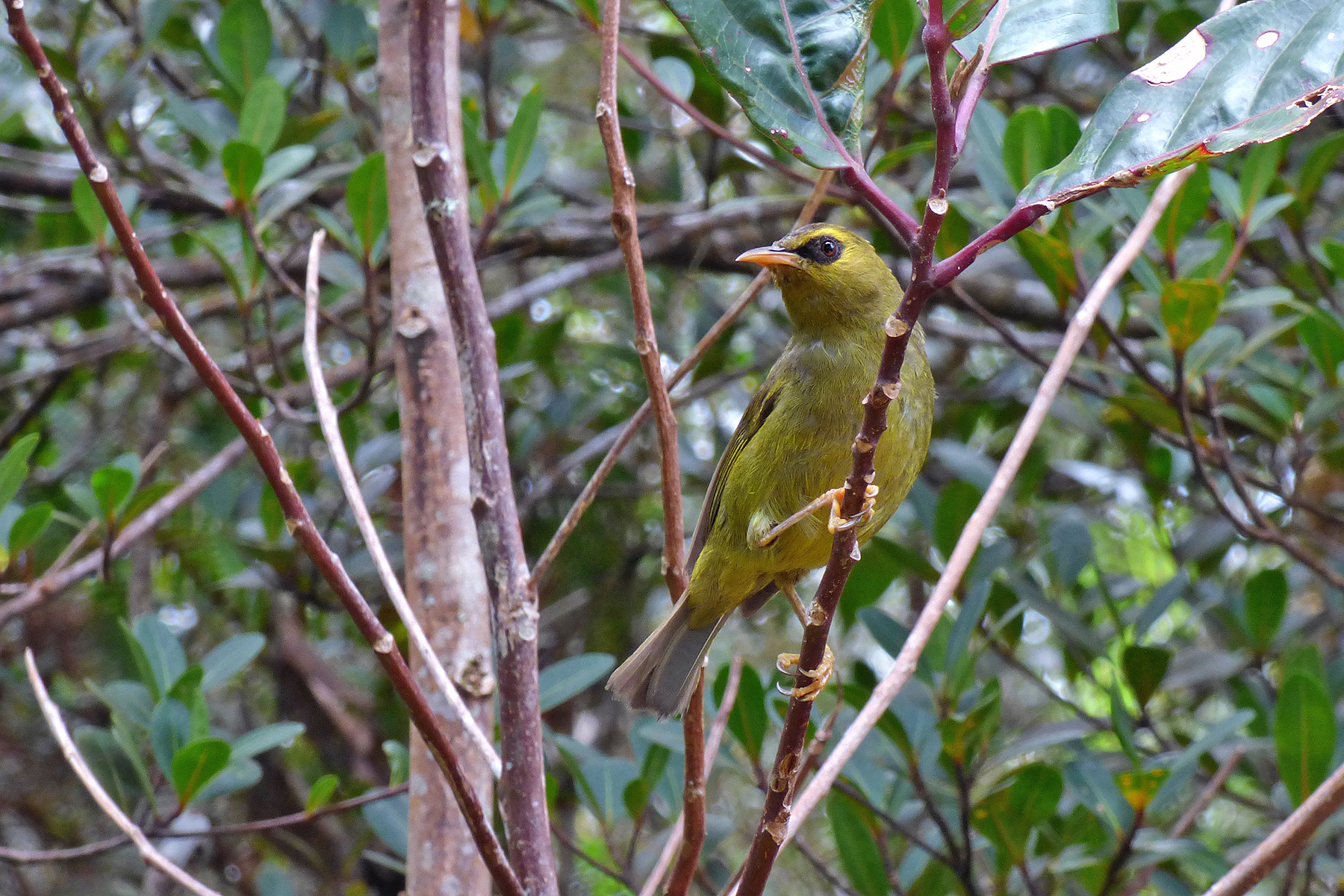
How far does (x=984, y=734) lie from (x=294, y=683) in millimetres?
2967

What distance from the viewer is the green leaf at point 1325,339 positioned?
335 cm

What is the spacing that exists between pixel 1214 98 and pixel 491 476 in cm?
114

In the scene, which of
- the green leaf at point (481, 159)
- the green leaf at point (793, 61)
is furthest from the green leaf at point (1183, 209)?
the green leaf at point (793, 61)

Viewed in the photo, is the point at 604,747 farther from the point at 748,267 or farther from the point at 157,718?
the point at 157,718

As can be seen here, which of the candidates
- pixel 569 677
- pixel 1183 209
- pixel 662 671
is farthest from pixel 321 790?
pixel 1183 209

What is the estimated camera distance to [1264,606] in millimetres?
3695

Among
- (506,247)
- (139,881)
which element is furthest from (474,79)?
(139,881)

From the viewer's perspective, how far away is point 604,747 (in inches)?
205

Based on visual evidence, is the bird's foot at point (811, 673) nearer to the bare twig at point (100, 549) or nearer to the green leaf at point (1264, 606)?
the bare twig at point (100, 549)

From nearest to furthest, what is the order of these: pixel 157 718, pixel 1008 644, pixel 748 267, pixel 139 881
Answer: pixel 157 718, pixel 1008 644, pixel 139 881, pixel 748 267

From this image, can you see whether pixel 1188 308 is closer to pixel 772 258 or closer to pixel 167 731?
pixel 772 258

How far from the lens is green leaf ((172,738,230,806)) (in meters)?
2.73

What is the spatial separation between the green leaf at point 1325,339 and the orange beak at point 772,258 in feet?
5.00

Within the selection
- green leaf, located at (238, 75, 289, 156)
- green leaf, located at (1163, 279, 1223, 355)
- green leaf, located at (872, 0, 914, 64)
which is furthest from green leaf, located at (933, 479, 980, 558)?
green leaf, located at (238, 75, 289, 156)
